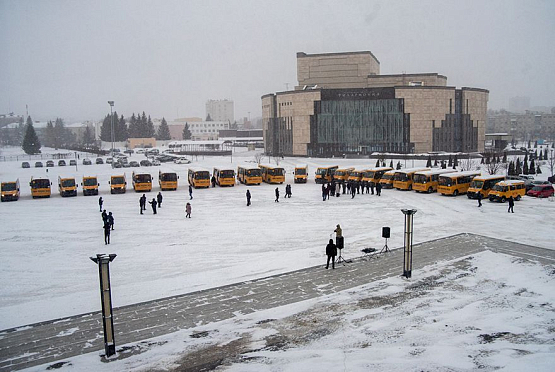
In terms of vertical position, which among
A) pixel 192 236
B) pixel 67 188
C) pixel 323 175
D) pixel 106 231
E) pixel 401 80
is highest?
pixel 401 80

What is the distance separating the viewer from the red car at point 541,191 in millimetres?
35094

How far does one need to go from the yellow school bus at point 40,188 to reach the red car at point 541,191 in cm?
4037

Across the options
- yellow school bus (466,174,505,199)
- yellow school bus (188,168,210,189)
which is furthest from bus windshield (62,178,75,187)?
yellow school bus (466,174,505,199)

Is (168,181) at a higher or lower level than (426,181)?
higher

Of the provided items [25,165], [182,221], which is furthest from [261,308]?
[25,165]

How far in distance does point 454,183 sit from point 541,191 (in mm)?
6588

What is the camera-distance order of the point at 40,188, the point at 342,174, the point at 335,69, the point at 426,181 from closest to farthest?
1. the point at 426,181
2. the point at 40,188
3. the point at 342,174
4. the point at 335,69

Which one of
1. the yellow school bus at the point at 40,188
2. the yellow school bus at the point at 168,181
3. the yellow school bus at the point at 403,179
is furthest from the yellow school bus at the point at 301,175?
the yellow school bus at the point at 40,188

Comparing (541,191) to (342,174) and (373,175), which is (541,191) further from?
(342,174)

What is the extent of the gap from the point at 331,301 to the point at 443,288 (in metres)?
3.92

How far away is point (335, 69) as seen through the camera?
333ft

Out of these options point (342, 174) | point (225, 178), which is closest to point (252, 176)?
point (225, 178)

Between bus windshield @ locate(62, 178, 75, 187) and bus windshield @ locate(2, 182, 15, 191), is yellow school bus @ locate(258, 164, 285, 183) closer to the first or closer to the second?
bus windshield @ locate(62, 178, 75, 187)

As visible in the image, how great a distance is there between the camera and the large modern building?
86438mm
